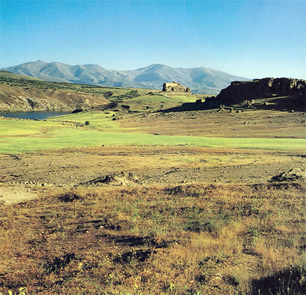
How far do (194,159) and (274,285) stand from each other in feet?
70.3

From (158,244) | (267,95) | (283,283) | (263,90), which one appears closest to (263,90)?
(263,90)

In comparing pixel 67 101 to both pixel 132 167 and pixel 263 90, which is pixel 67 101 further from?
pixel 132 167

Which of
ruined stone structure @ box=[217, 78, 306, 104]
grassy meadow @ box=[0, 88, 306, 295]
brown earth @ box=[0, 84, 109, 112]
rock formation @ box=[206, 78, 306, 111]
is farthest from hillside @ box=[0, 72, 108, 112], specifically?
grassy meadow @ box=[0, 88, 306, 295]

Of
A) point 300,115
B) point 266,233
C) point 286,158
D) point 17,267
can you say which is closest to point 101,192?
point 17,267

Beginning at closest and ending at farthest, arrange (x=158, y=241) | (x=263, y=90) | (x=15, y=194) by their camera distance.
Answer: (x=158, y=241), (x=15, y=194), (x=263, y=90)

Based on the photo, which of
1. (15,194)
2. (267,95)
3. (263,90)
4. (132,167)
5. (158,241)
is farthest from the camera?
(263,90)

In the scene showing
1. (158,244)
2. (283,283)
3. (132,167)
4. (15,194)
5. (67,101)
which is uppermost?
(67,101)

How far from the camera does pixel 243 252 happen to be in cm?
723

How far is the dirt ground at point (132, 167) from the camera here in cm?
1819

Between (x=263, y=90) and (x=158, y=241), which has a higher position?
(x=263, y=90)

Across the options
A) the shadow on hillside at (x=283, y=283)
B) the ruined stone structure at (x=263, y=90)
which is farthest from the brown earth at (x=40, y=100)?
the shadow on hillside at (x=283, y=283)

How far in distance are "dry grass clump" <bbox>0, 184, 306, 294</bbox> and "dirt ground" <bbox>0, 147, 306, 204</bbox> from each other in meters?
5.01

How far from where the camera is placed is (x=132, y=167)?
2388 centimetres

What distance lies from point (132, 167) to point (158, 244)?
16.1m
